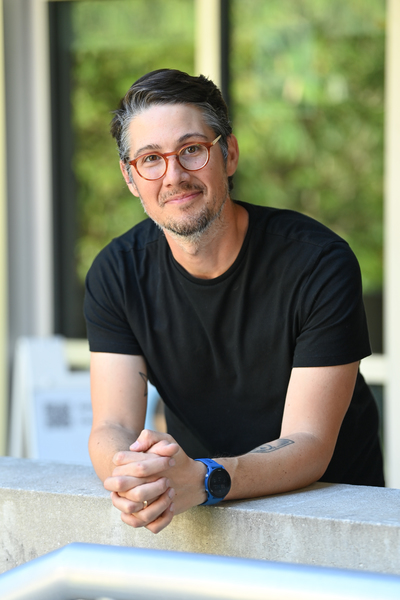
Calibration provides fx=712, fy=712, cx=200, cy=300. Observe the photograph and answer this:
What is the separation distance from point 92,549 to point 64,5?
382 centimetres

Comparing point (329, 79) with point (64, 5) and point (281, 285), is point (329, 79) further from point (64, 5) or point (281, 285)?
point (281, 285)

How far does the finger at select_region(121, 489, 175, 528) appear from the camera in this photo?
4.02ft

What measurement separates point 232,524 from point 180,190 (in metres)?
0.75

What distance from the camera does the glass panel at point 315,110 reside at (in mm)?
3590

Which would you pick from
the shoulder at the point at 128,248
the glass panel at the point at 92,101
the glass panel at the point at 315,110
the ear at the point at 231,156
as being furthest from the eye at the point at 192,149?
the glass panel at the point at 92,101

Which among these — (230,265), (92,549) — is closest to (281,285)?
(230,265)

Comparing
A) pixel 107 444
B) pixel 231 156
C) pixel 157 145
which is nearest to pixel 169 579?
pixel 107 444

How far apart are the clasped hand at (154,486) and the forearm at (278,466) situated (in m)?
0.08

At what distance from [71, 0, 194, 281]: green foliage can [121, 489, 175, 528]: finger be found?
2948 mm

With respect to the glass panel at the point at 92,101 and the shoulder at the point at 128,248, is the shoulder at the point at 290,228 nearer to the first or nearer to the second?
the shoulder at the point at 128,248

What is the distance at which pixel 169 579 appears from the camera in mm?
666

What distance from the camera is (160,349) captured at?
1.74m

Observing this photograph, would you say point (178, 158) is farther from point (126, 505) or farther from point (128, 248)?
point (126, 505)

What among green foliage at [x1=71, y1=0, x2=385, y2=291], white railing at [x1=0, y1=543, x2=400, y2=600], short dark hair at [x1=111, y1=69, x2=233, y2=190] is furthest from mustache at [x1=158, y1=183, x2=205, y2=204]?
green foliage at [x1=71, y1=0, x2=385, y2=291]
